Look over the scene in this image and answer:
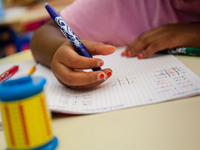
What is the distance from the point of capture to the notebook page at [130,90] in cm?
46

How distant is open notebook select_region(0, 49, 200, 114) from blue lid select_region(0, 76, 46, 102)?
0.13m

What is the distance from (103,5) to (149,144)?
574 mm

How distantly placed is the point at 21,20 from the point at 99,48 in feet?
4.85

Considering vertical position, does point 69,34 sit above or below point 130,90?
above

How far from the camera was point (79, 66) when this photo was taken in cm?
52

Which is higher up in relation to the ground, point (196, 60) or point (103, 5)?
point (103, 5)

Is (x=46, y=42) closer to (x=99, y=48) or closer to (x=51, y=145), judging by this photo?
(x=99, y=48)

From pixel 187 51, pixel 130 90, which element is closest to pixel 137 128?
pixel 130 90

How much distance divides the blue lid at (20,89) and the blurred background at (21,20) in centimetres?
139

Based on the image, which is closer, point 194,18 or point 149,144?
point 149,144

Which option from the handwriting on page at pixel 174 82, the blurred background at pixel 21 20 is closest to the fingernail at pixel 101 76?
the handwriting on page at pixel 174 82

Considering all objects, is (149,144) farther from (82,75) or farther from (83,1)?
(83,1)

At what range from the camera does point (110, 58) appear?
74cm

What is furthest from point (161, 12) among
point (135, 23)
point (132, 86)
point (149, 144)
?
point (149, 144)
